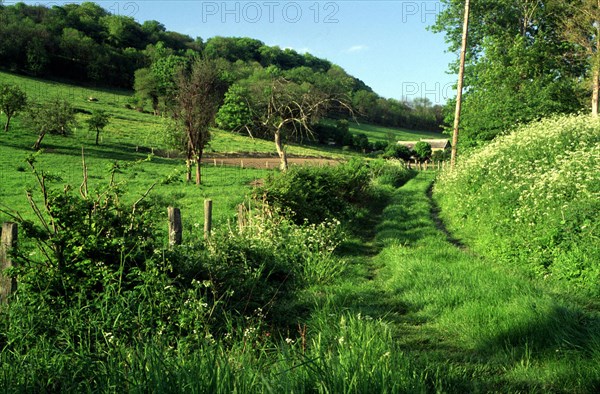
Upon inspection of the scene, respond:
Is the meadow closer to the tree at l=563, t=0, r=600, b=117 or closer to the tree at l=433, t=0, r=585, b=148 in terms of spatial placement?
the tree at l=433, t=0, r=585, b=148

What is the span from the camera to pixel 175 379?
9.19 ft

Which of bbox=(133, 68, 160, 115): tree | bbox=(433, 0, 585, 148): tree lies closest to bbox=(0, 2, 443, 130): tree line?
bbox=(133, 68, 160, 115): tree

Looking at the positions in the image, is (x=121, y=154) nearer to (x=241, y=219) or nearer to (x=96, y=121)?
(x=96, y=121)

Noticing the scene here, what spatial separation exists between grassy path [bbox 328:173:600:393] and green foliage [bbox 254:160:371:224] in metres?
3.57

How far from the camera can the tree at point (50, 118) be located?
3631 cm

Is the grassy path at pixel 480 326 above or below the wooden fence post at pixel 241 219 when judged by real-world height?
below

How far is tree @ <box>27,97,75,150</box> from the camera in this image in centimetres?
3631

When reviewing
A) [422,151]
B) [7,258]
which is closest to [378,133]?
[422,151]

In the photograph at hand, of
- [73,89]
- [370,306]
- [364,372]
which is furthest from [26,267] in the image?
[73,89]

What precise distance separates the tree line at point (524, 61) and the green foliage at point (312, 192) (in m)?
9.88

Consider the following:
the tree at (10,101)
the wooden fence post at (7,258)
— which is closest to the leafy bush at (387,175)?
the wooden fence post at (7,258)

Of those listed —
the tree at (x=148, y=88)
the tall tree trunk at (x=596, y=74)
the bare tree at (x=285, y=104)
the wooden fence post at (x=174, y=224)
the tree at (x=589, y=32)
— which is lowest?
the wooden fence post at (x=174, y=224)

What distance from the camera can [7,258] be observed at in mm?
4578

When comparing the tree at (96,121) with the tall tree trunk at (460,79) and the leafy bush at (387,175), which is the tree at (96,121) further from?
the tall tree trunk at (460,79)
